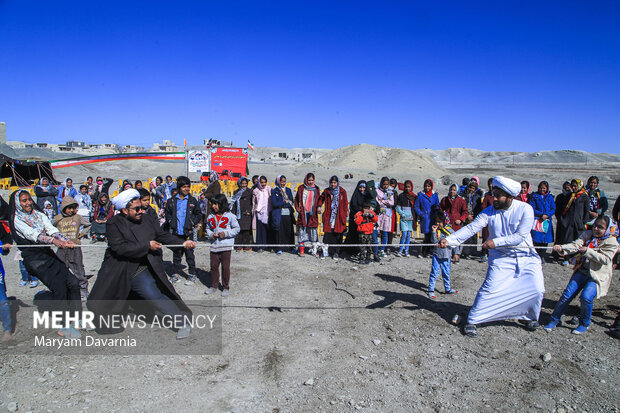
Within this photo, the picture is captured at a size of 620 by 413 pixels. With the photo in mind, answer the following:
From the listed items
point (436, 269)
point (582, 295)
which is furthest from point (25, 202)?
point (582, 295)

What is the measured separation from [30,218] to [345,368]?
4.52 meters

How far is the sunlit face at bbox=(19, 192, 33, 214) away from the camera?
4800mm

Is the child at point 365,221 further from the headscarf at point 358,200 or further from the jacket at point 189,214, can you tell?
the jacket at point 189,214

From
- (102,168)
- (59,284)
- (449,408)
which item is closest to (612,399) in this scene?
(449,408)

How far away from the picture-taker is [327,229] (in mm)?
9219

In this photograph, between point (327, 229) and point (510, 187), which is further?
point (327, 229)

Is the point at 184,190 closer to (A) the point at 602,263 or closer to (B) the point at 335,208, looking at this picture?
(B) the point at 335,208

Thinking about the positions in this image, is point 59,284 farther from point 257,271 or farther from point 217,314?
point 257,271

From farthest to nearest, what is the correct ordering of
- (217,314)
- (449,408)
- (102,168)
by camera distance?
(102,168) < (217,314) < (449,408)

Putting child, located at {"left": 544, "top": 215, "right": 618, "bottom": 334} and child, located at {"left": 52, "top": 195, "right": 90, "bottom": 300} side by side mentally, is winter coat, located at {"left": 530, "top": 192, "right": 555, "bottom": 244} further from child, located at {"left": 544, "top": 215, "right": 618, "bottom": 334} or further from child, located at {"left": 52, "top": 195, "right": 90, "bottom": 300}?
child, located at {"left": 52, "top": 195, "right": 90, "bottom": 300}

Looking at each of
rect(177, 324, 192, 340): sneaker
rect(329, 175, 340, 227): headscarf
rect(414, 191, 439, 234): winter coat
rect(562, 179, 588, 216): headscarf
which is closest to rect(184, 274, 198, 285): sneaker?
rect(177, 324, 192, 340): sneaker

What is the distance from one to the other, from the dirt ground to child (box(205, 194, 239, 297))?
1.75ft

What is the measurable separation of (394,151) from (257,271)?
56.6 m

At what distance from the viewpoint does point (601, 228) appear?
5078 millimetres
